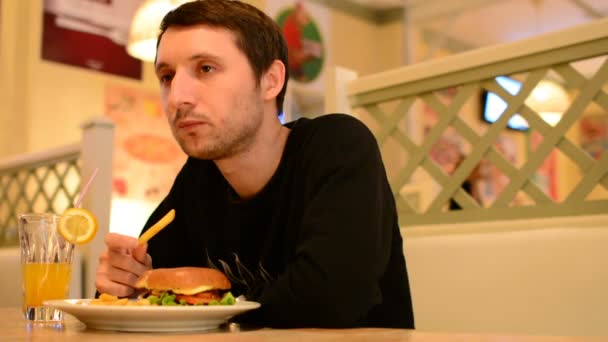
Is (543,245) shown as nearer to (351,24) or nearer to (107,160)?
(107,160)

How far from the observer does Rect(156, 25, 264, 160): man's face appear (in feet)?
3.55

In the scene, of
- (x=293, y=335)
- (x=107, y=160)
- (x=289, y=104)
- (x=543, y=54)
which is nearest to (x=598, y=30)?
(x=543, y=54)

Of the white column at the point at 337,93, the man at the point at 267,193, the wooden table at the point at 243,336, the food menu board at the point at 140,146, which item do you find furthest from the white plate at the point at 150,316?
the food menu board at the point at 140,146

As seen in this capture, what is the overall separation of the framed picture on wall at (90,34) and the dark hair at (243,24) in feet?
9.70

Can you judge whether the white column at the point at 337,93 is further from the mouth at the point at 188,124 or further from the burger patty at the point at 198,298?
the burger patty at the point at 198,298

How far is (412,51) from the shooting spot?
5859 mm

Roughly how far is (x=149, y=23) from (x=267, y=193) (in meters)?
1.45

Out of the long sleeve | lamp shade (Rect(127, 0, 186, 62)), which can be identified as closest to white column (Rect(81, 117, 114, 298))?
lamp shade (Rect(127, 0, 186, 62))

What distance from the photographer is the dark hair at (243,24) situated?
1133 mm

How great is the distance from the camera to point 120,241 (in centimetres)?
103

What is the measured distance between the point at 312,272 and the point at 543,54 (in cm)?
81

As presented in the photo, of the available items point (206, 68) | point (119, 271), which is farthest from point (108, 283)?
point (206, 68)

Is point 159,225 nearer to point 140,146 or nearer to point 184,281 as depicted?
point 184,281

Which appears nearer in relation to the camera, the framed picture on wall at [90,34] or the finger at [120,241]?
the finger at [120,241]
